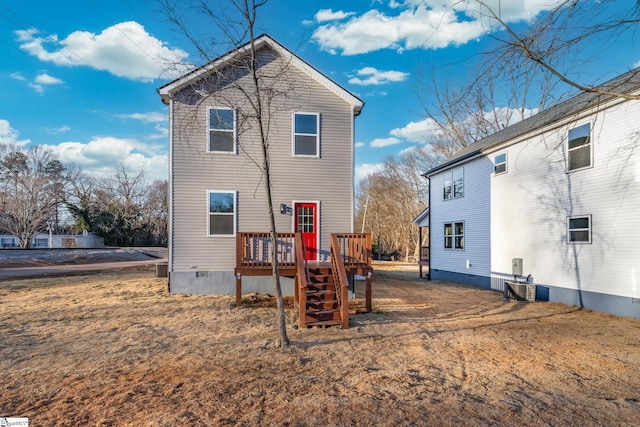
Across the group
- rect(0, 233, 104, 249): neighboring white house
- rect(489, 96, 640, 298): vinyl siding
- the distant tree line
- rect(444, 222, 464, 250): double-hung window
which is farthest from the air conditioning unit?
rect(0, 233, 104, 249): neighboring white house

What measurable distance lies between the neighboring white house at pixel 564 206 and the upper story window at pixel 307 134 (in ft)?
21.1

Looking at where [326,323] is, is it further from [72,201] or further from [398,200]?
[72,201]

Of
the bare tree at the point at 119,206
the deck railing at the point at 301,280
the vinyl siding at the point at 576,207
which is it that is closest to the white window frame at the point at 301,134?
the deck railing at the point at 301,280

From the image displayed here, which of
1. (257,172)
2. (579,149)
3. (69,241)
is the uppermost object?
(579,149)

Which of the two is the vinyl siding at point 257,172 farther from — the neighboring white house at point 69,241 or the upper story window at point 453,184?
the neighboring white house at point 69,241

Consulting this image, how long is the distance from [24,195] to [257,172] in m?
29.3

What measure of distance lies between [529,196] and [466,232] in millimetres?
3989

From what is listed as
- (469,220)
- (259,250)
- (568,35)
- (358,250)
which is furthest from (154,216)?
(568,35)

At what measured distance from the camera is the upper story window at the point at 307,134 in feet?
36.8

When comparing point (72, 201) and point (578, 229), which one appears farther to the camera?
point (72, 201)

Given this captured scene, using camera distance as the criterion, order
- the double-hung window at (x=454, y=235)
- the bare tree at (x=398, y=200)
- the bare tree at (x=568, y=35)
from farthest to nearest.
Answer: the bare tree at (x=398, y=200) → the double-hung window at (x=454, y=235) → the bare tree at (x=568, y=35)

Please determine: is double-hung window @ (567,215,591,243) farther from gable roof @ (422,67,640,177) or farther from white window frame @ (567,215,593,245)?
gable roof @ (422,67,640,177)

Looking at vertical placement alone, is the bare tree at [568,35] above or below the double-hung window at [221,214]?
above

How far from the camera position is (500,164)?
529 inches
